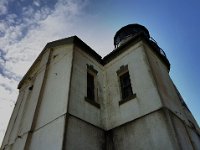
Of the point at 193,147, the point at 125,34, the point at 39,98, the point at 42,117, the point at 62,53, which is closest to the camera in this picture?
the point at 193,147

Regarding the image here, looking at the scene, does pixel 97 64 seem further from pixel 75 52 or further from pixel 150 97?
pixel 150 97

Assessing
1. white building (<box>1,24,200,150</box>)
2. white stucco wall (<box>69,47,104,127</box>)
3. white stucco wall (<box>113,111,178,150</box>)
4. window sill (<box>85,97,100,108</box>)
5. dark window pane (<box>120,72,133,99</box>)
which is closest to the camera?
white stucco wall (<box>113,111,178,150</box>)

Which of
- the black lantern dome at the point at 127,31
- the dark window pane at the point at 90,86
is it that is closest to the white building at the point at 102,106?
the dark window pane at the point at 90,86

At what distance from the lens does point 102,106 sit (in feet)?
31.6

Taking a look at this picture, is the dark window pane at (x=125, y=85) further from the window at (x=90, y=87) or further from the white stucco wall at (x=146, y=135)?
the white stucco wall at (x=146, y=135)

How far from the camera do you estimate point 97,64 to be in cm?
1160

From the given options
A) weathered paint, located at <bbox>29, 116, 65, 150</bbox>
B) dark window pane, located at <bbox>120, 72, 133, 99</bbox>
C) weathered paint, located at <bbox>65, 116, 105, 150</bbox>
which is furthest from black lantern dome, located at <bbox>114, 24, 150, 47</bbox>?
weathered paint, located at <bbox>29, 116, 65, 150</bbox>

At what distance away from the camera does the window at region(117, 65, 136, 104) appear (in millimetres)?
9156

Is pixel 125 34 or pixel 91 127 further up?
pixel 125 34

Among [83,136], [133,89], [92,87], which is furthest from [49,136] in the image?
[133,89]

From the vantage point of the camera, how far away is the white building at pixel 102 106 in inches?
282

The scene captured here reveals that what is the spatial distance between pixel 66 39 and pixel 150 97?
6.24m

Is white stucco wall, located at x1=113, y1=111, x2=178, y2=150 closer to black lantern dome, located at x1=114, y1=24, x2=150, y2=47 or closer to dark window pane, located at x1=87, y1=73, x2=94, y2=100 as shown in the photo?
dark window pane, located at x1=87, y1=73, x2=94, y2=100

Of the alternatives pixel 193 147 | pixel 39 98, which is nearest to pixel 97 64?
pixel 39 98
